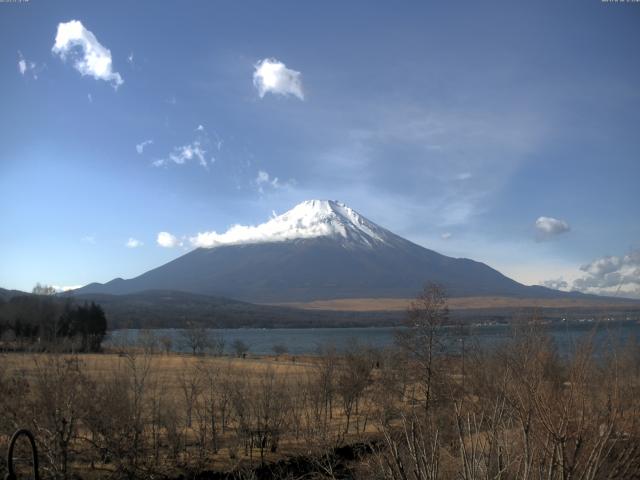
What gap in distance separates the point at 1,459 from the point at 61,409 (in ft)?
6.71

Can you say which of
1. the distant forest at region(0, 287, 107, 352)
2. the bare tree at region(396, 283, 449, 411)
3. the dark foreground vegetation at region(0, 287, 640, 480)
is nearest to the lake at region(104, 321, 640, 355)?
the dark foreground vegetation at region(0, 287, 640, 480)

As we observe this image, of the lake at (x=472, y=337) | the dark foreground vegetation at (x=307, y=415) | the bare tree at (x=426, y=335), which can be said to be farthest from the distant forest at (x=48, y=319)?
the bare tree at (x=426, y=335)

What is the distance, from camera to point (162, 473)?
18.8 metres

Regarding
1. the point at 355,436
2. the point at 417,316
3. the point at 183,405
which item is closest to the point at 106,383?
the point at 183,405

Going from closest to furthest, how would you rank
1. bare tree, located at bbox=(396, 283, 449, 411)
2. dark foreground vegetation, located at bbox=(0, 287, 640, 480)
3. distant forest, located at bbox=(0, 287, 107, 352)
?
dark foreground vegetation, located at bbox=(0, 287, 640, 480) → bare tree, located at bbox=(396, 283, 449, 411) → distant forest, located at bbox=(0, 287, 107, 352)

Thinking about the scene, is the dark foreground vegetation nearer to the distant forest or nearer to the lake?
the lake

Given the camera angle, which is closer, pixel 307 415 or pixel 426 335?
pixel 307 415

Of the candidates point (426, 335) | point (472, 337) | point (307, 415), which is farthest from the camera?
point (426, 335)

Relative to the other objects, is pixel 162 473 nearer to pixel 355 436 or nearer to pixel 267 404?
pixel 267 404

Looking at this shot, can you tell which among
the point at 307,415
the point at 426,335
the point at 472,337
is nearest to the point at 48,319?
the point at 307,415

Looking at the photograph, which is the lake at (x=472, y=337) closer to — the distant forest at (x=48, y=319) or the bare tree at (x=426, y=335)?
the bare tree at (x=426, y=335)

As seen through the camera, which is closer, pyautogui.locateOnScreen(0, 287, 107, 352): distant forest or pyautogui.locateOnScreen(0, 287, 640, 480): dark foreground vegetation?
pyautogui.locateOnScreen(0, 287, 640, 480): dark foreground vegetation

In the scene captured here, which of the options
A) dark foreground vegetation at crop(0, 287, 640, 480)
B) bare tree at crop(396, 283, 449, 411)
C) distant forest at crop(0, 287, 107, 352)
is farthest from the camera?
distant forest at crop(0, 287, 107, 352)

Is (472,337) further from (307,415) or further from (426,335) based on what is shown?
(307,415)
